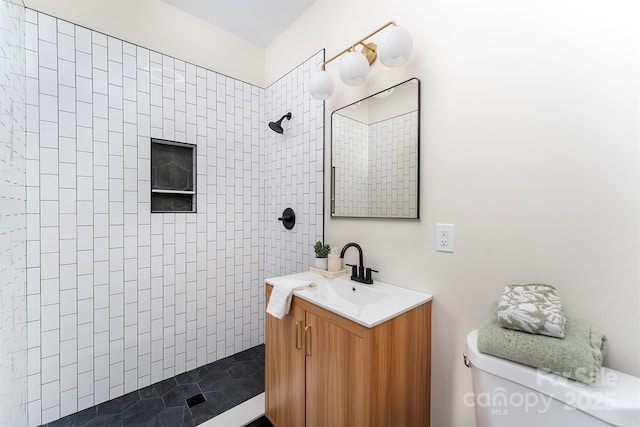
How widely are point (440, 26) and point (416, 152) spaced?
0.57 m

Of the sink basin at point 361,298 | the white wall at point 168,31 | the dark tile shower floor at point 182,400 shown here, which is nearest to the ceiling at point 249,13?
the white wall at point 168,31

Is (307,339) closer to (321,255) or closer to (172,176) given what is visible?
(321,255)

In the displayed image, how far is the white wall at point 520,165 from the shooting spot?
828 millimetres

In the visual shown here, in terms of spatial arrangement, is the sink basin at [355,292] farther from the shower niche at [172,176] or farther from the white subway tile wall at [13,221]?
the white subway tile wall at [13,221]

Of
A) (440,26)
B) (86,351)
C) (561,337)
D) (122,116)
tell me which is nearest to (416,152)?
(440,26)

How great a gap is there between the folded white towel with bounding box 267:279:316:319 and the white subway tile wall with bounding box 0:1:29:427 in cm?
105

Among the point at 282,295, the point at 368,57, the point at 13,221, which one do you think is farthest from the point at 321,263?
the point at 13,221

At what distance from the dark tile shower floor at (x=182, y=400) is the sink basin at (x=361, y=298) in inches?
34.8

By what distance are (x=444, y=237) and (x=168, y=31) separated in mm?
2273

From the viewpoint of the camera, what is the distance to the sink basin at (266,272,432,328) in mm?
1023

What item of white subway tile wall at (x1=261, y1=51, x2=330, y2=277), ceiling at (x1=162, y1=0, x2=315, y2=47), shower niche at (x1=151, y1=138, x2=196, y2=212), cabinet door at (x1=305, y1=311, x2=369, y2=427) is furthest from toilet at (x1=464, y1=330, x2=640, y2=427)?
ceiling at (x1=162, y1=0, x2=315, y2=47)

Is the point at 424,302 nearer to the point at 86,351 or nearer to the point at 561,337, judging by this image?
the point at 561,337

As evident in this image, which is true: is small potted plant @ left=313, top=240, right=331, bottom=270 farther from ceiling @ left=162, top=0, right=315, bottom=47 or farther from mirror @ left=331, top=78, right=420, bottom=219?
ceiling @ left=162, top=0, right=315, bottom=47

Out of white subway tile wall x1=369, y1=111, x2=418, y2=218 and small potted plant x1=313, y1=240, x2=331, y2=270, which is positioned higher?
white subway tile wall x1=369, y1=111, x2=418, y2=218
